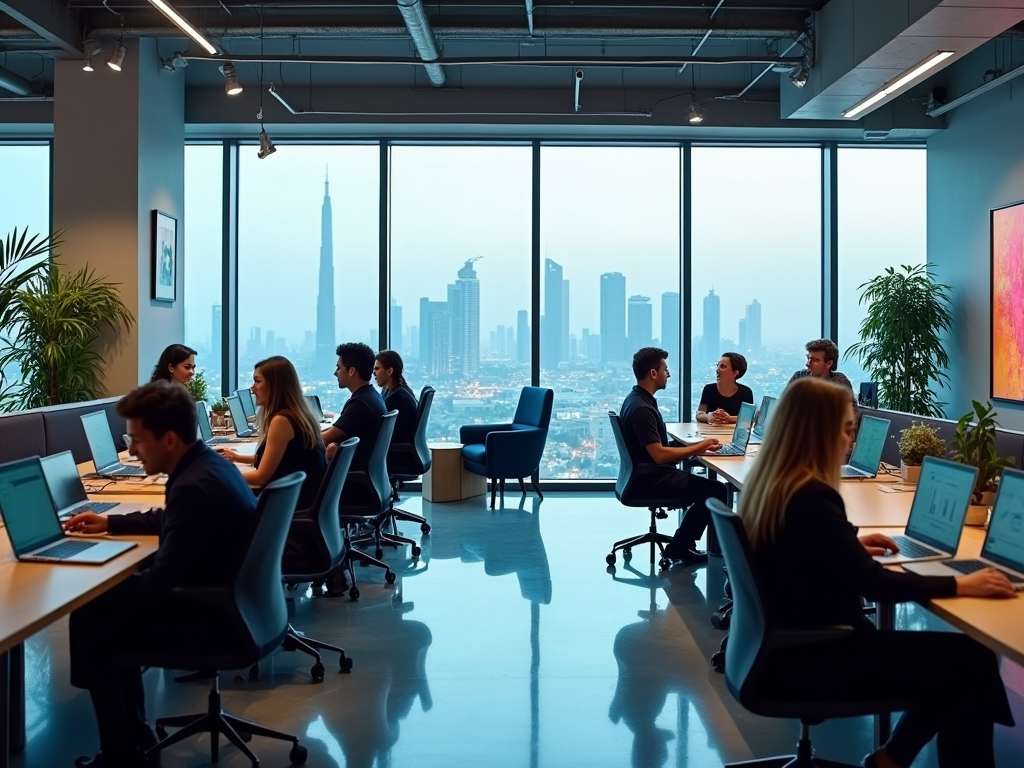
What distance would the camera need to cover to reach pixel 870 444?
4938 millimetres

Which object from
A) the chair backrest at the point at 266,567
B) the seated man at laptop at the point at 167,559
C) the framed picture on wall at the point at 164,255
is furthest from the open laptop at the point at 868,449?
the framed picture on wall at the point at 164,255

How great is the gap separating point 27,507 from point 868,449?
403 cm

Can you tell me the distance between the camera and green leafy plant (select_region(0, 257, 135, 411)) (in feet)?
23.7

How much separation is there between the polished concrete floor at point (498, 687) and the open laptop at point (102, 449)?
0.88m

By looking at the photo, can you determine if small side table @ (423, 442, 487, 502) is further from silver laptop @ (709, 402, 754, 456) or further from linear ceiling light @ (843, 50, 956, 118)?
linear ceiling light @ (843, 50, 956, 118)

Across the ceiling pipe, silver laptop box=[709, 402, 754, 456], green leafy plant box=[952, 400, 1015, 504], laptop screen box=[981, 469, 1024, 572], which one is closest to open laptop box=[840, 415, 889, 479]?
silver laptop box=[709, 402, 754, 456]

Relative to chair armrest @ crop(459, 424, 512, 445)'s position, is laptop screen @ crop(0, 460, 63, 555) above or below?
above

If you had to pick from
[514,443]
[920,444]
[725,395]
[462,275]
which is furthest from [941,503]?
[462,275]

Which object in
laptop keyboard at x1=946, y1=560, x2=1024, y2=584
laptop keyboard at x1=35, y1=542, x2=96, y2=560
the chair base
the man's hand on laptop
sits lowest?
the chair base

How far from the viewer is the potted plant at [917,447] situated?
14.2 ft

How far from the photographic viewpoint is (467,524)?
770cm

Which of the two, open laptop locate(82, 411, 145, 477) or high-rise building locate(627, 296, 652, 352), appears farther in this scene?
high-rise building locate(627, 296, 652, 352)

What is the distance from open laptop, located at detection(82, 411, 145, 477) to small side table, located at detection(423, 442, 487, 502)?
13.3 feet

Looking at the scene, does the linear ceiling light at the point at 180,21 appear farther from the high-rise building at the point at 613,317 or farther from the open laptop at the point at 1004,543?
the open laptop at the point at 1004,543
